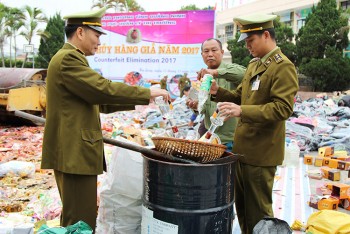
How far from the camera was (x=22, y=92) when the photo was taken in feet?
32.4

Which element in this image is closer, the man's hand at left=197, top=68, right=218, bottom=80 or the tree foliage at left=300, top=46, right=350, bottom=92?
the man's hand at left=197, top=68, right=218, bottom=80

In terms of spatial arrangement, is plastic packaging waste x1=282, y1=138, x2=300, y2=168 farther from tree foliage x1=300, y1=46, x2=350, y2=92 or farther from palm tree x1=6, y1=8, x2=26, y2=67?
palm tree x1=6, y1=8, x2=26, y2=67

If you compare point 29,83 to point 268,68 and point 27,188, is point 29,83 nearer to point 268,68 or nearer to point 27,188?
point 27,188

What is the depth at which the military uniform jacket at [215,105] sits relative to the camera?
11.4 feet

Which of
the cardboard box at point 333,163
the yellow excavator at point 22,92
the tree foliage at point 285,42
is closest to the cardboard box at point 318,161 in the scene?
the cardboard box at point 333,163

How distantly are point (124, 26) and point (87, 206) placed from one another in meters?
11.9

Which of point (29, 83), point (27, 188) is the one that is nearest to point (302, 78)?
point (29, 83)

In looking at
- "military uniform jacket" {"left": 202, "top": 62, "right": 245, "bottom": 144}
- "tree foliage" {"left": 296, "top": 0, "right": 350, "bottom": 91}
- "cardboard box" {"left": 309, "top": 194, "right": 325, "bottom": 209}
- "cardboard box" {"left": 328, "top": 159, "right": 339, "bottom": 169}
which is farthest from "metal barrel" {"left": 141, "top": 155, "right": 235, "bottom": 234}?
"tree foliage" {"left": 296, "top": 0, "right": 350, "bottom": 91}

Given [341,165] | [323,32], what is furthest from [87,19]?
[323,32]

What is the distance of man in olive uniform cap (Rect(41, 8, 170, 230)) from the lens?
2.40m

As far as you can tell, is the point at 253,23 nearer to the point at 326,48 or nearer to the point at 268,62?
the point at 268,62

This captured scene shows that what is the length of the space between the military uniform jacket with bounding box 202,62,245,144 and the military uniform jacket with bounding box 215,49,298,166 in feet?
1.71

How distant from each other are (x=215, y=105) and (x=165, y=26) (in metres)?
9.66

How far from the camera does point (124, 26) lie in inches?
545
